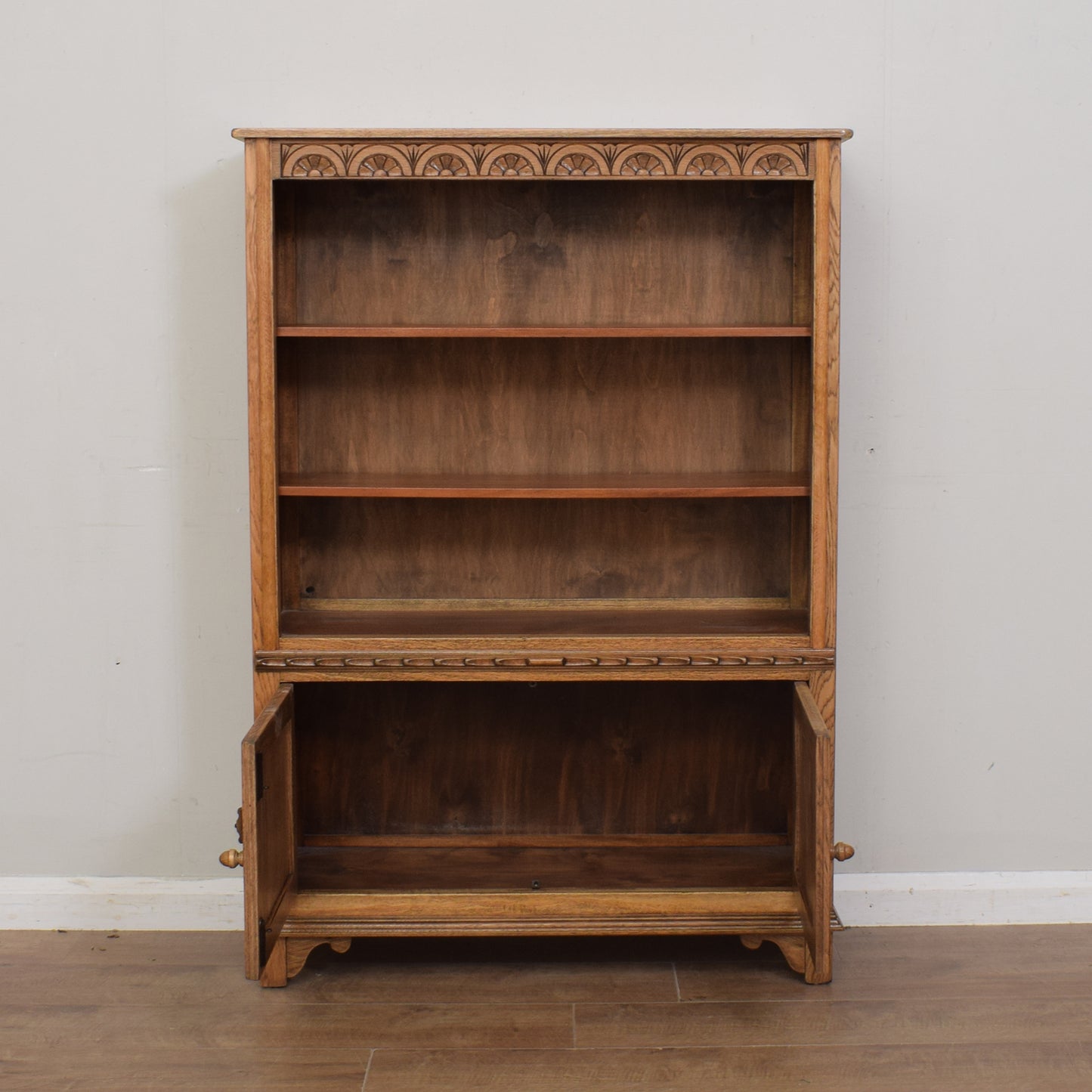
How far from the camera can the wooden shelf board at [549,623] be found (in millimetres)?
2250

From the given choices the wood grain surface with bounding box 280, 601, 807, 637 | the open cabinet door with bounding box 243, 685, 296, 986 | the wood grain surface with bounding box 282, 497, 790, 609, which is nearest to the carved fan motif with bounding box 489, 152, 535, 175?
the wood grain surface with bounding box 282, 497, 790, 609

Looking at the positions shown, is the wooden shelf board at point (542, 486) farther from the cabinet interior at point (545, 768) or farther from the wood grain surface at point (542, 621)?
the cabinet interior at point (545, 768)

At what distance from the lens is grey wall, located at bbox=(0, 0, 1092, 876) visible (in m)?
2.34

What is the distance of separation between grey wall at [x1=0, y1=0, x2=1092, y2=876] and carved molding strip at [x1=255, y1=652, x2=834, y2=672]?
0.29 meters

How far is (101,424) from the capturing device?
7.90 feet

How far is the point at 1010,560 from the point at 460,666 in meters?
1.17

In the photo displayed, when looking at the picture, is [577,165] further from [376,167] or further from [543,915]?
[543,915]

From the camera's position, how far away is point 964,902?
2.50m

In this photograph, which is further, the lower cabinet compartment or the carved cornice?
the lower cabinet compartment

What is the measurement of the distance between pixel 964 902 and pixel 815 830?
1.95ft

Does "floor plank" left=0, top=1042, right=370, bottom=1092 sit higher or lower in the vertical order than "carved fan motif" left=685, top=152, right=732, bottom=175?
lower

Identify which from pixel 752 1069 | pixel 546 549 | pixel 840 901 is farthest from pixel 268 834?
pixel 840 901

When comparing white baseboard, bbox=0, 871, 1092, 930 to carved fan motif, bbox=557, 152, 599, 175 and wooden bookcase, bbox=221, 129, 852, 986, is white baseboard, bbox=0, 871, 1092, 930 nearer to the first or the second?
wooden bookcase, bbox=221, 129, 852, 986

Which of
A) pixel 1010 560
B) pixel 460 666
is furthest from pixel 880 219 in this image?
pixel 460 666
